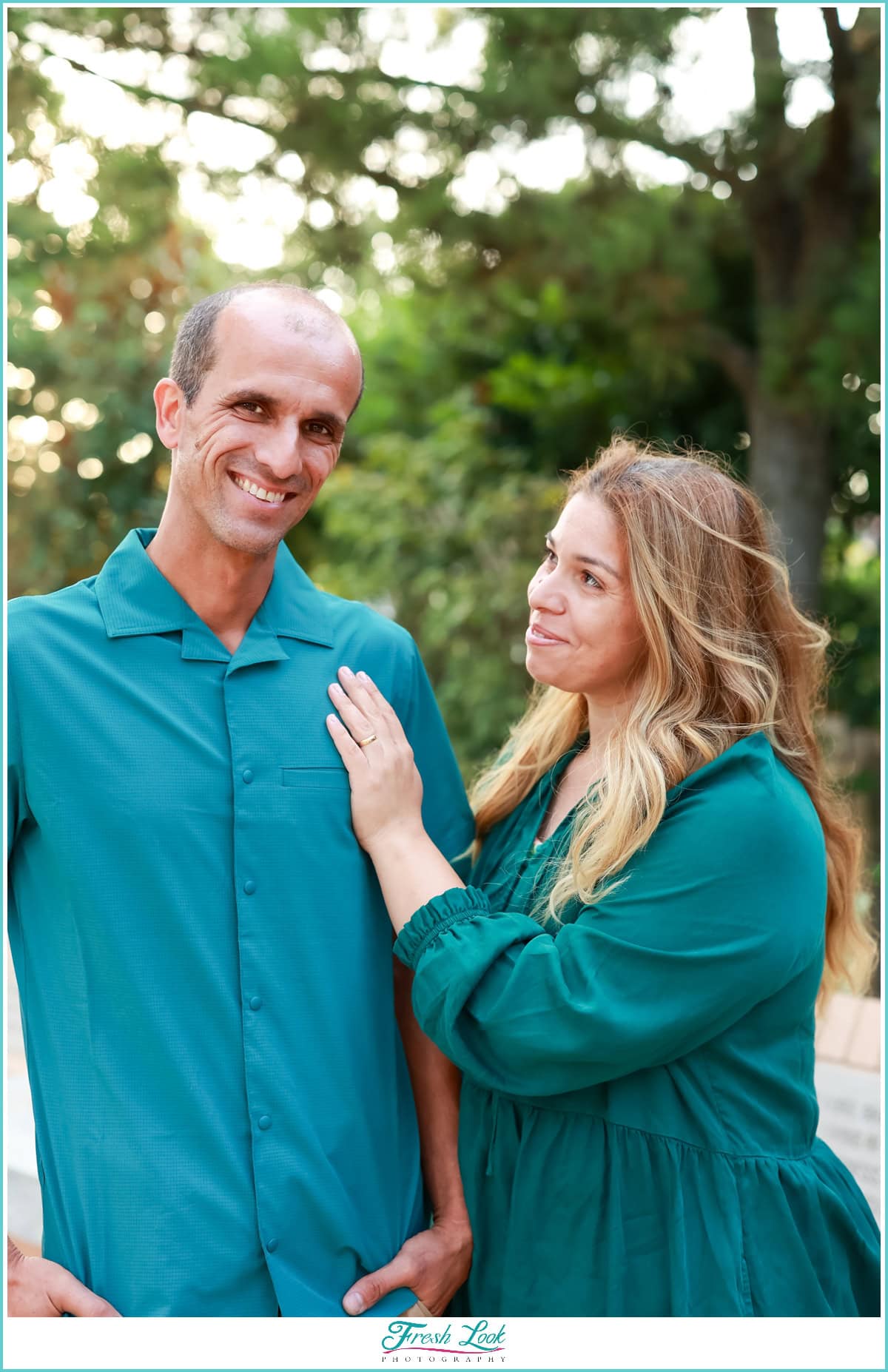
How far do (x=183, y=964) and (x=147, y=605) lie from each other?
531 millimetres

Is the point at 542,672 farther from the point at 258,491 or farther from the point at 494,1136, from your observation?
the point at 494,1136

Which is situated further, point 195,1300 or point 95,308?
point 95,308

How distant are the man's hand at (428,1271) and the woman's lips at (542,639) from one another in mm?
975

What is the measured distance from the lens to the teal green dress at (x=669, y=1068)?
5.80 feet

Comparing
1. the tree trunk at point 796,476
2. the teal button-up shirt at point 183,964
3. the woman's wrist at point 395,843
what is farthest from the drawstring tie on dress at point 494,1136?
the tree trunk at point 796,476

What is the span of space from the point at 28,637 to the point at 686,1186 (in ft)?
4.22

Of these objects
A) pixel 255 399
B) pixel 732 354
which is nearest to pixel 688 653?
pixel 255 399

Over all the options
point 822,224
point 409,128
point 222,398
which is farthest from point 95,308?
point 222,398

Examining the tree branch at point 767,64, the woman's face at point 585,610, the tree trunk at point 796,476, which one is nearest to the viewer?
the woman's face at point 585,610

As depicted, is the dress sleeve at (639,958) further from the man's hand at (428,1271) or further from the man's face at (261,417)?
the man's face at (261,417)

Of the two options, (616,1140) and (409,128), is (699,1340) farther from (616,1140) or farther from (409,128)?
(409,128)

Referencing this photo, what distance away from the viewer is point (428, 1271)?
191cm

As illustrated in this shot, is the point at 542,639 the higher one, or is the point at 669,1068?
the point at 542,639

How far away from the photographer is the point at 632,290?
5605 millimetres
